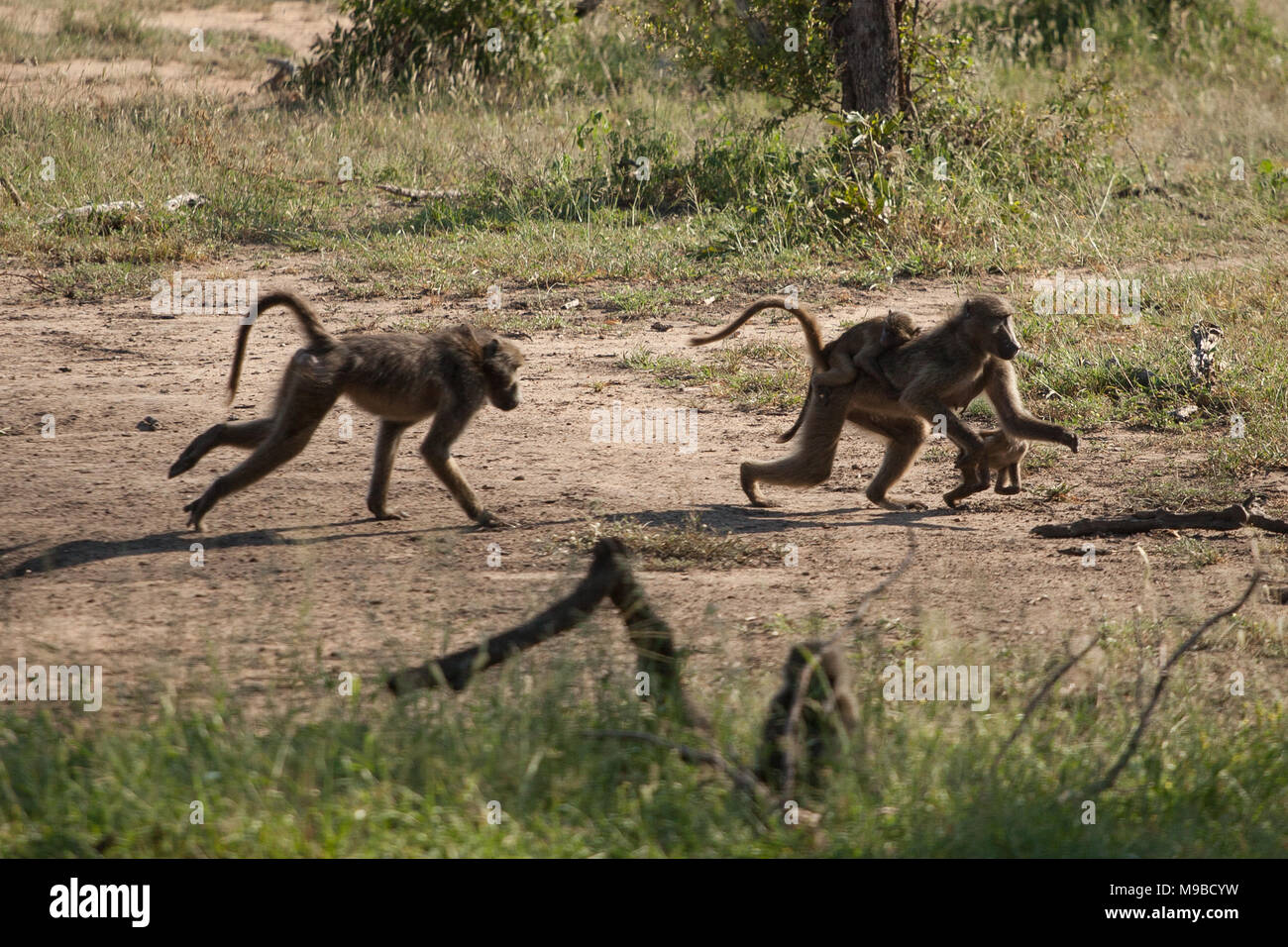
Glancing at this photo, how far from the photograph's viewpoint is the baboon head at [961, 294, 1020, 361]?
642 cm

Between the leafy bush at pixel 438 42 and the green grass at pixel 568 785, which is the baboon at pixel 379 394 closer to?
the green grass at pixel 568 785

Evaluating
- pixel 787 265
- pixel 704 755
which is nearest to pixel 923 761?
pixel 704 755

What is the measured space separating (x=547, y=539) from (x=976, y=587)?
1869 millimetres

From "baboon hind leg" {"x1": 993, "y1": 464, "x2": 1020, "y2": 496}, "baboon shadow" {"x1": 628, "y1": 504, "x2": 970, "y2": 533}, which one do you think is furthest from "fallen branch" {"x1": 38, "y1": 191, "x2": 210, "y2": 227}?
"baboon hind leg" {"x1": 993, "y1": 464, "x2": 1020, "y2": 496}

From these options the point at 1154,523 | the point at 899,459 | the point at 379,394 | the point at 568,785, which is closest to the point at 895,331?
the point at 899,459

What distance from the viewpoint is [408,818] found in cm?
317

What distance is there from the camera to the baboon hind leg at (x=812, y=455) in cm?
651

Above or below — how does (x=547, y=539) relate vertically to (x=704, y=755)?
above

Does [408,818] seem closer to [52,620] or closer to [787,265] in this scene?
[52,620]

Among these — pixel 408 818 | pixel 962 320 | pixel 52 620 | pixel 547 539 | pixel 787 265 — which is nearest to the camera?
pixel 408 818

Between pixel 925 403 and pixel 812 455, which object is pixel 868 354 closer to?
pixel 925 403

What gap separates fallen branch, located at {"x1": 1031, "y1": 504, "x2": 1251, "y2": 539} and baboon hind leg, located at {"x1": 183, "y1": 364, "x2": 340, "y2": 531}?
3319 mm

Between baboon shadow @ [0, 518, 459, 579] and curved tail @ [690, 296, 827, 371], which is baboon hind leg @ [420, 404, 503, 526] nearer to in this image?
baboon shadow @ [0, 518, 459, 579]

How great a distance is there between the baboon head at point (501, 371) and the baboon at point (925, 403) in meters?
1.23
